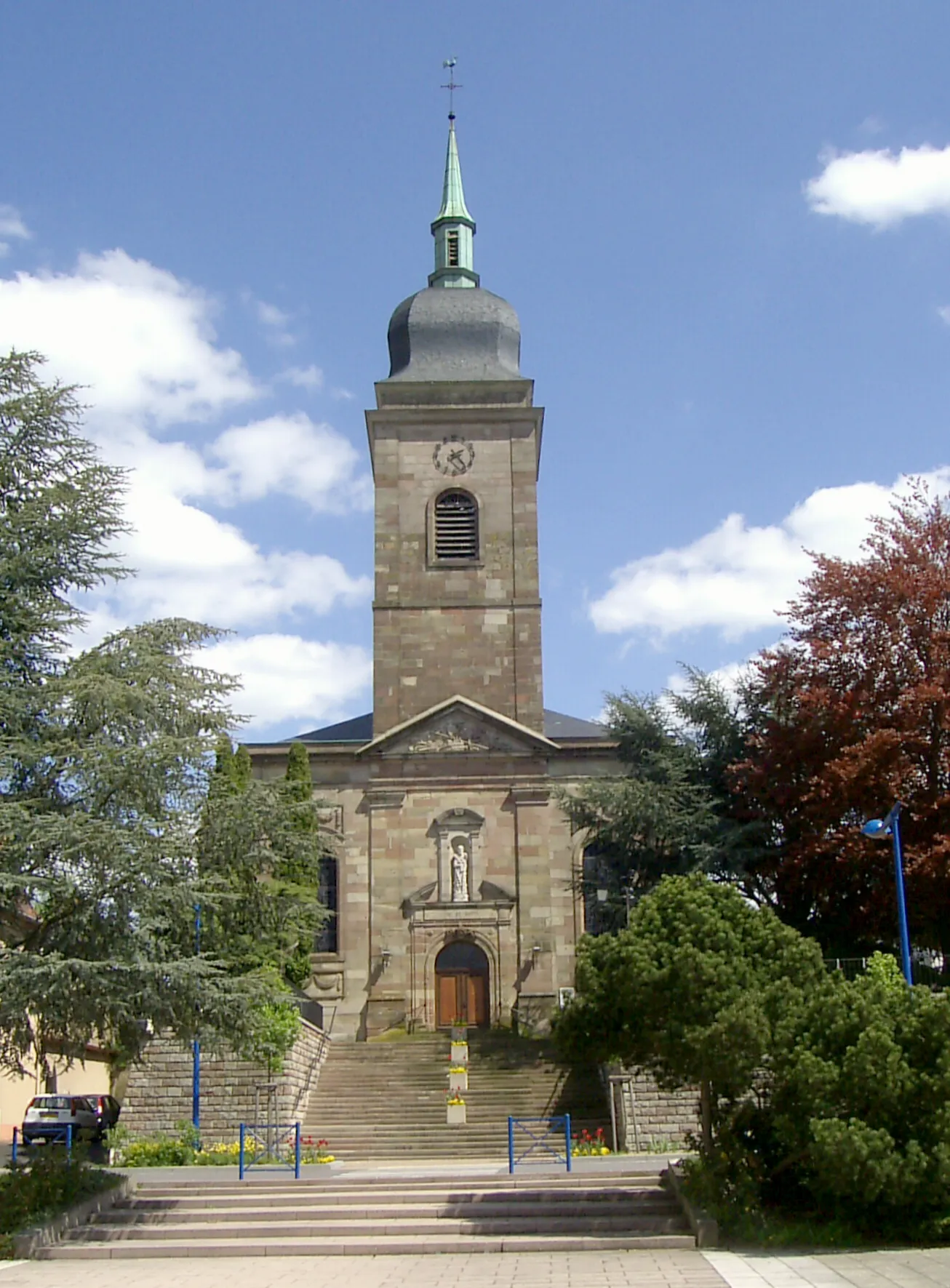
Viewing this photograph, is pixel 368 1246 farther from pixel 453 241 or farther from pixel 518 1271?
pixel 453 241

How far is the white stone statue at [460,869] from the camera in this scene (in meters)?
36.7

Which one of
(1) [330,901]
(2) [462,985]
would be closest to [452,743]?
(1) [330,901]

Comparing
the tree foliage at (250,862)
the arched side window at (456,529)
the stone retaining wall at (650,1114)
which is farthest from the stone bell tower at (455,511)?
the tree foliage at (250,862)

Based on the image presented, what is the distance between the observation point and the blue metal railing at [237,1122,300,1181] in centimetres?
2348

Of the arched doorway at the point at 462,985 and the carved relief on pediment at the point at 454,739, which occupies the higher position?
the carved relief on pediment at the point at 454,739

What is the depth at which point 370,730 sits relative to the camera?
42.1 metres

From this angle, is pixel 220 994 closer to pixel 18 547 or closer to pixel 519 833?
pixel 18 547

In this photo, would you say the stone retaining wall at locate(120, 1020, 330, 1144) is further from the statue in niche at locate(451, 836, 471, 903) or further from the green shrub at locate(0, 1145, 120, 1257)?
the statue in niche at locate(451, 836, 471, 903)

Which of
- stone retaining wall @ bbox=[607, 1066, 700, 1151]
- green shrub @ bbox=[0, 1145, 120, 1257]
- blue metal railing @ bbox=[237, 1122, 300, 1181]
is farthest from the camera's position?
stone retaining wall @ bbox=[607, 1066, 700, 1151]

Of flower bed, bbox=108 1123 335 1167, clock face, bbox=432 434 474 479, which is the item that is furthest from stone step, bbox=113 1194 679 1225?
clock face, bbox=432 434 474 479

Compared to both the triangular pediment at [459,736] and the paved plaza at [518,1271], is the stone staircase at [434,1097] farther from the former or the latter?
the paved plaza at [518,1271]

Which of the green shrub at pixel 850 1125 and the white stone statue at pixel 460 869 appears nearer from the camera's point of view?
the green shrub at pixel 850 1125

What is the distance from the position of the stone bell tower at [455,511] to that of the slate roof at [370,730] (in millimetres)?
2404

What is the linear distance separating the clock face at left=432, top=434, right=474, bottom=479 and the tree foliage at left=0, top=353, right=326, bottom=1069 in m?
22.4
